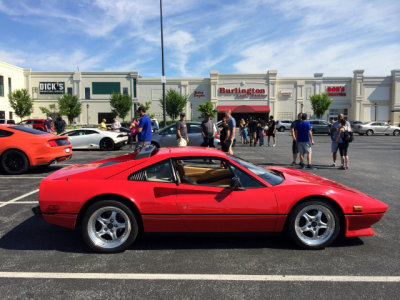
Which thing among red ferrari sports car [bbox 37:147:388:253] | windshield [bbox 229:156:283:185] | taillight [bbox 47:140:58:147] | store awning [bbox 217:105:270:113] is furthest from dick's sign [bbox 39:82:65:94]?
windshield [bbox 229:156:283:185]

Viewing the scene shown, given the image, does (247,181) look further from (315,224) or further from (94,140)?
(94,140)

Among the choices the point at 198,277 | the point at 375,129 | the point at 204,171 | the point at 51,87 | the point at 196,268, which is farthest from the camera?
the point at 51,87

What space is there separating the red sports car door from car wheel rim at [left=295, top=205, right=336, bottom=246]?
36 cm

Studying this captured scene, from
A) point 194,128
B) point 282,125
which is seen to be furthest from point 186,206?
point 282,125

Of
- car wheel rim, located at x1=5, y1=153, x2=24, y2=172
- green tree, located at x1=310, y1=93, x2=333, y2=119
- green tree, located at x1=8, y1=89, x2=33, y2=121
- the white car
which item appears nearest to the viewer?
car wheel rim, located at x1=5, y1=153, x2=24, y2=172

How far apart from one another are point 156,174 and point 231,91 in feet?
154

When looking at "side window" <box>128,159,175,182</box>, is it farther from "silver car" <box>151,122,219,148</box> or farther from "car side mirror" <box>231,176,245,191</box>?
"silver car" <box>151,122,219,148</box>

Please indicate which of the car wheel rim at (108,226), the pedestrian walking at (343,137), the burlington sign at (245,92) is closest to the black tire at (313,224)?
the car wheel rim at (108,226)

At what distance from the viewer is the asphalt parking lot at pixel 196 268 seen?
8.60 ft

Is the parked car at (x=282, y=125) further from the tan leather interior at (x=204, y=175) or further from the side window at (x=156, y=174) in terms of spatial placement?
the side window at (x=156, y=174)

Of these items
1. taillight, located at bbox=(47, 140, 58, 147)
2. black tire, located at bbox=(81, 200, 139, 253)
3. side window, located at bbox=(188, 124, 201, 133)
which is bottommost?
black tire, located at bbox=(81, 200, 139, 253)

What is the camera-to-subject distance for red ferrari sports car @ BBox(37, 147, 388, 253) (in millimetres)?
3336

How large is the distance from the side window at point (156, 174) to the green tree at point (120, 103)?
45189mm

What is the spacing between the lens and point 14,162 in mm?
7980
